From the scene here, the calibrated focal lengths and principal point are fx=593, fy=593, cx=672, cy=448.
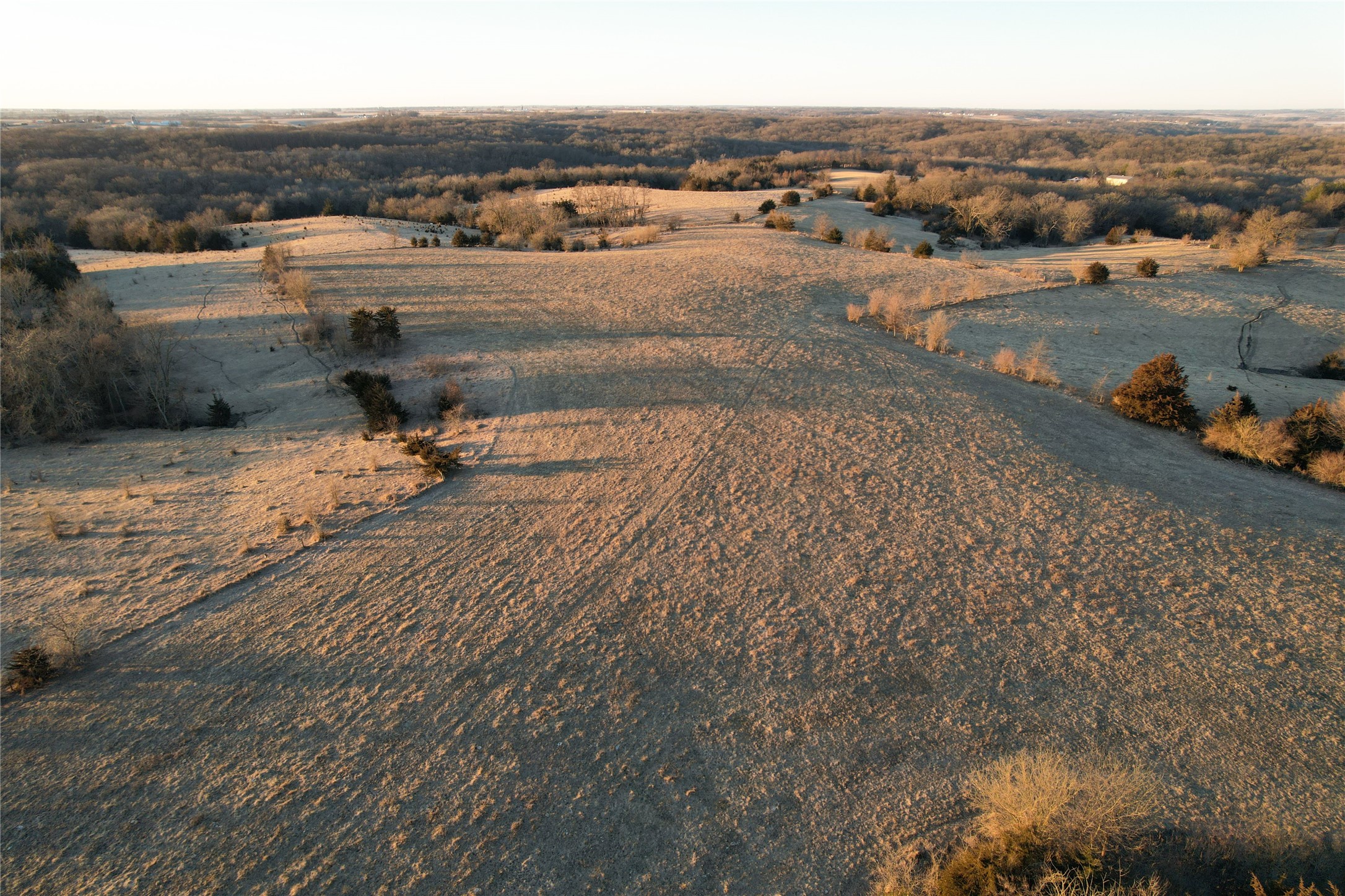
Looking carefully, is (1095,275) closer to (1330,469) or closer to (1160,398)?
(1160,398)

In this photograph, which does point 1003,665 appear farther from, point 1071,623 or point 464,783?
point 464,783

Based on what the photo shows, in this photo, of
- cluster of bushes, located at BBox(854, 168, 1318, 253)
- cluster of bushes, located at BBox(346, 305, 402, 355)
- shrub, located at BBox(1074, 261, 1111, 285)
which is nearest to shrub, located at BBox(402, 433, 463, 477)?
cluster of bushes, located at BBox(346, 305, 402, 355)

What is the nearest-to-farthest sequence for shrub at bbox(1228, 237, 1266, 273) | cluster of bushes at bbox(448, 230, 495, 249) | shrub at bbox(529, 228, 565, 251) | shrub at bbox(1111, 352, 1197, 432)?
shrub at bbox(1111, 352, 1197, 432) < shrub at bbox(1228, 237, 1266, 273) < shrub at bbox(529, 228, 565, 251) < cluster of bushes at bbox(448, 230, 495, 249)

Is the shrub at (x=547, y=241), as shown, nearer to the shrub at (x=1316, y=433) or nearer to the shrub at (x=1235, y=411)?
the shrub at (x=1235, y=411)

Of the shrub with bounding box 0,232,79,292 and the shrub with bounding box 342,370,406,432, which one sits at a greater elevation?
the shrub with bounding box 0,232,79,292

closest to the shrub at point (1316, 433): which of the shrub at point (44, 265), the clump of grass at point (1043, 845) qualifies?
the clump of grass at point (1043, 845)

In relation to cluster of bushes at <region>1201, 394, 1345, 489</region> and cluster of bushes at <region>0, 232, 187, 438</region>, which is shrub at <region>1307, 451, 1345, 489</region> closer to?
cluster of bushes at <region>1201, 394, 1345, 489</region>
